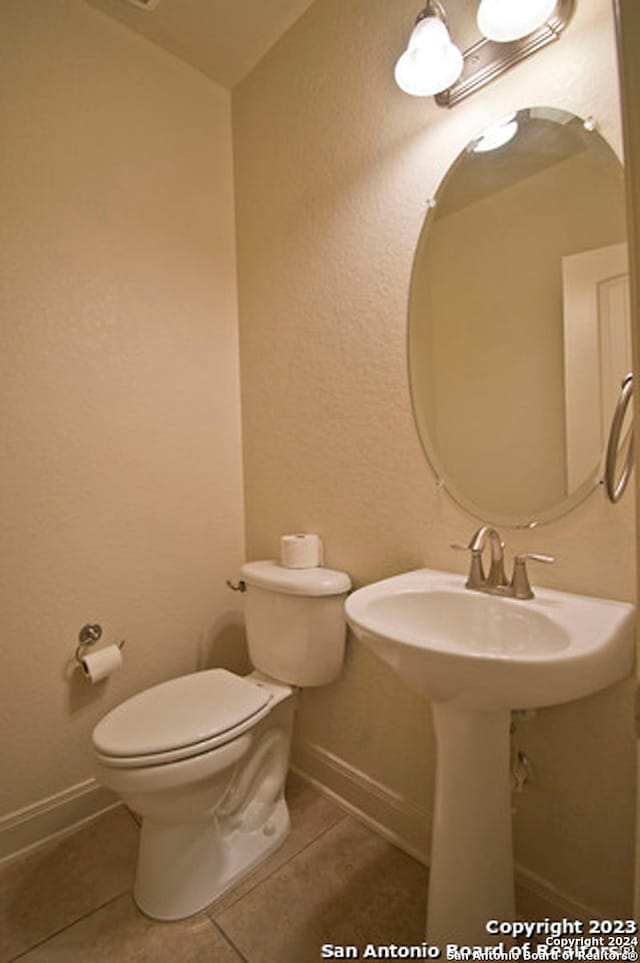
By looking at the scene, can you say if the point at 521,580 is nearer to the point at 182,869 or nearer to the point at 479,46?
→ the point at 182,869

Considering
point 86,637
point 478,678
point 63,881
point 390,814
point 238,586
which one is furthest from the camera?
point 238,586

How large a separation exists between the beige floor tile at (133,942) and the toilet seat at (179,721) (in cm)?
44

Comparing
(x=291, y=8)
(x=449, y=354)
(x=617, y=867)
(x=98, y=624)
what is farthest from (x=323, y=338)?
(x=617, y=867)

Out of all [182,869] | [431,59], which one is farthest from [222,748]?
[431,59]

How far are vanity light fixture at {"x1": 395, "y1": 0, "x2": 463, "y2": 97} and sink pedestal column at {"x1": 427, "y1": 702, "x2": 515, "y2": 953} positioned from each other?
53.9 inches

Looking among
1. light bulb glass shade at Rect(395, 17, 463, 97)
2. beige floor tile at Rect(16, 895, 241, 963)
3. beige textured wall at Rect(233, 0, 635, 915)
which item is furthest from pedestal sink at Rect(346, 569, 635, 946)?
light bulb glass shade at Rect(395, 17, 463, 97)

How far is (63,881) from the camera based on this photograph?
1.14m

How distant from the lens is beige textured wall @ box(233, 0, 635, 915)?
88cm

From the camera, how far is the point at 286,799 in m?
1.42

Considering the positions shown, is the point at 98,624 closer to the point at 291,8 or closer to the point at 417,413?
the point at 417,413

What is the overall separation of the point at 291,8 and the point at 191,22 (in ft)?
1.11

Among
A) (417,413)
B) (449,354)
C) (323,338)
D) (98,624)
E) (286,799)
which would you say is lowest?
(286,799)

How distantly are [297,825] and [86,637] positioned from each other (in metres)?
0.88

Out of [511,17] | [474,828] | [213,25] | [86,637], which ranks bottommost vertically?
[474,828]
